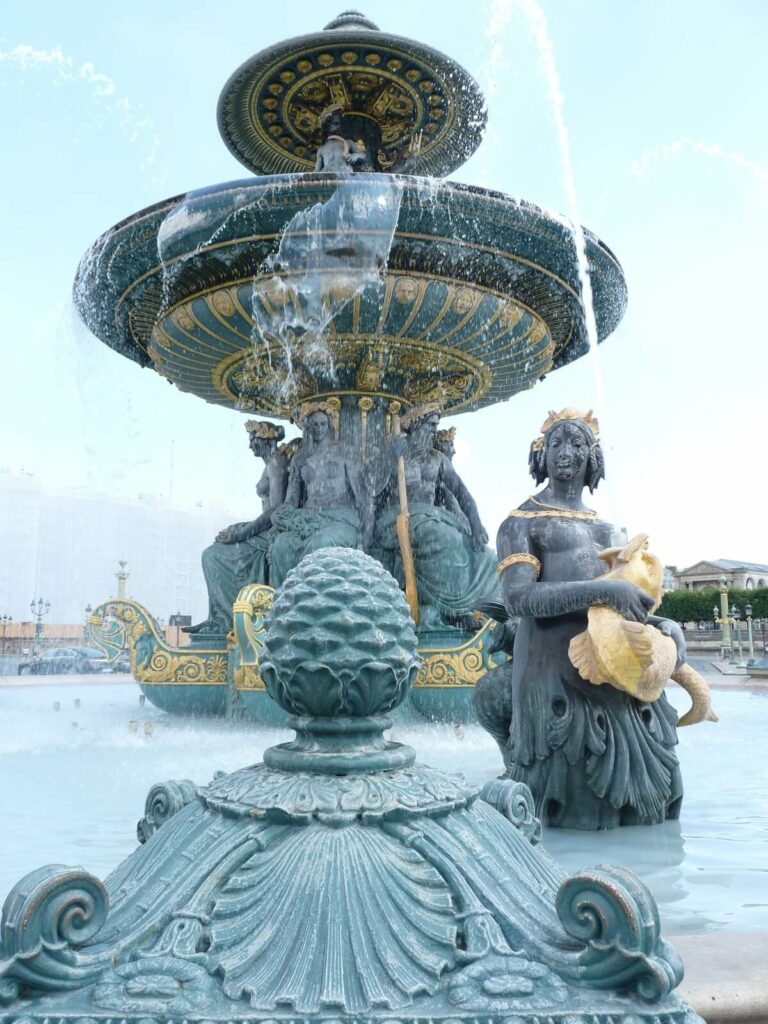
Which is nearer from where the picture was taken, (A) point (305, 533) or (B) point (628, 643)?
(B) point (628, 643)

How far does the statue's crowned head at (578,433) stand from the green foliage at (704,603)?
4376 cm

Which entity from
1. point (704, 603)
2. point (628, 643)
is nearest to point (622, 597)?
point (628, 643)

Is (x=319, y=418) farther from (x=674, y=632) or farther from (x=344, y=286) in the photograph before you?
(x=674, y=632)

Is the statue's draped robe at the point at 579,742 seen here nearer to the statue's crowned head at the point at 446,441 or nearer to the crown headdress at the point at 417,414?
the crown headdress at the point at 417,414

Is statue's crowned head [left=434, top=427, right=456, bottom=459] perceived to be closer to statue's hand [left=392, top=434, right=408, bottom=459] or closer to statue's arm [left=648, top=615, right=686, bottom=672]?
statue's hand [left=392, top=434, right=408, bottom=459]

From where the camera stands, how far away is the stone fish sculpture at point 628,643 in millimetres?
2992

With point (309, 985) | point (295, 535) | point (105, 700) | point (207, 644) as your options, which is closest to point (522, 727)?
point (309, 985)

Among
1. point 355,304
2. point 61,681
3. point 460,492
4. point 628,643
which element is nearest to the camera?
point 628,643

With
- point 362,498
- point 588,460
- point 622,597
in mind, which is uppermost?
point 362,498

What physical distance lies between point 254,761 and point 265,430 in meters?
3.79

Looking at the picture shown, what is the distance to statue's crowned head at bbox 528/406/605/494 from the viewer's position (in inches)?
136

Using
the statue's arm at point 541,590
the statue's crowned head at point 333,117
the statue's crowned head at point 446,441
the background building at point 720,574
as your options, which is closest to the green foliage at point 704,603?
the background building at point 720,574

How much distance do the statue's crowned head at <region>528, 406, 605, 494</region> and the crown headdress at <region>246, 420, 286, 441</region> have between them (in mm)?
4744

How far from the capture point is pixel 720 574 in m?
61.9
